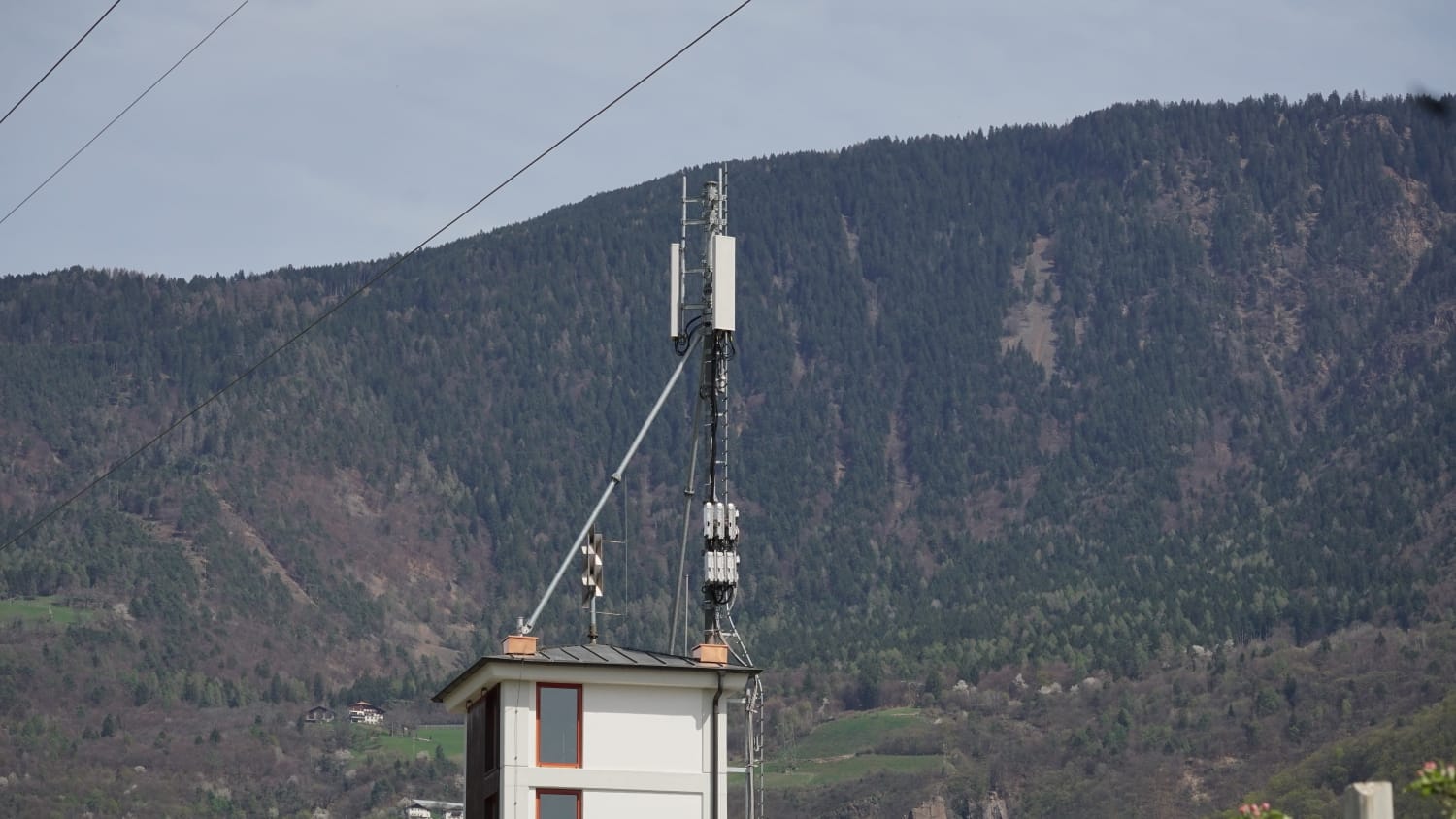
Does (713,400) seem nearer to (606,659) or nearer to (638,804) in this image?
(606,659)

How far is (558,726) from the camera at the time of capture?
5522 centimetres

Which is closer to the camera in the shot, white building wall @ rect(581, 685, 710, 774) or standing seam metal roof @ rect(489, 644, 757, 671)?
standing seam metal roof @ rect(489, 644, 757, 671)

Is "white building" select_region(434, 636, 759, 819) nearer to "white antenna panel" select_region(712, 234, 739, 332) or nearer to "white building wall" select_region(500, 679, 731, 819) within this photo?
"white building wall" select_region(500, 679, 731, 819)

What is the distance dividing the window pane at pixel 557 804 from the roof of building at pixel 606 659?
119 inches

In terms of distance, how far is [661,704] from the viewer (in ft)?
184

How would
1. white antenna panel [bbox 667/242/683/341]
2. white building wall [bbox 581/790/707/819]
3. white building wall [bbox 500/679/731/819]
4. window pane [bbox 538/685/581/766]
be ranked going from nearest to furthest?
white building wall [bbox 500/679/731/819] → window pane [bbox 538/685/581/766] → white building wall [bbox 581/790/707/819] → white antenna panel [bbox 667/242/683/341]

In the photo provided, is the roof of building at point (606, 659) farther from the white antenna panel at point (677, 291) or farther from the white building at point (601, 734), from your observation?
the white antenna panel at point (677, 291)

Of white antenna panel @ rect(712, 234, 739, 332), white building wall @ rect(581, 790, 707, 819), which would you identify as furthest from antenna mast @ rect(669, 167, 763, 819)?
white building wall @ rect(581, 790, 707, 819)

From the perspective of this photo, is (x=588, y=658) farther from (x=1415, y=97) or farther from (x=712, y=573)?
(x=1415, y=97)

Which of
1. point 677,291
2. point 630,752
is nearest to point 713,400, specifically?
point 677,291

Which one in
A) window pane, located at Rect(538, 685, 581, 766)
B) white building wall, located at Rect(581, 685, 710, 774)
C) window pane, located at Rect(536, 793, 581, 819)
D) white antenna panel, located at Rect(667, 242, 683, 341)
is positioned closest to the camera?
window pane, located at Rect(536, 793, 581, 819)

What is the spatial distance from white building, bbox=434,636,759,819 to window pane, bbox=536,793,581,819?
0.07 feet

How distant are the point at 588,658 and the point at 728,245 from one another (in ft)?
33.7

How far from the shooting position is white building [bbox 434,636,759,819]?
54.7m
